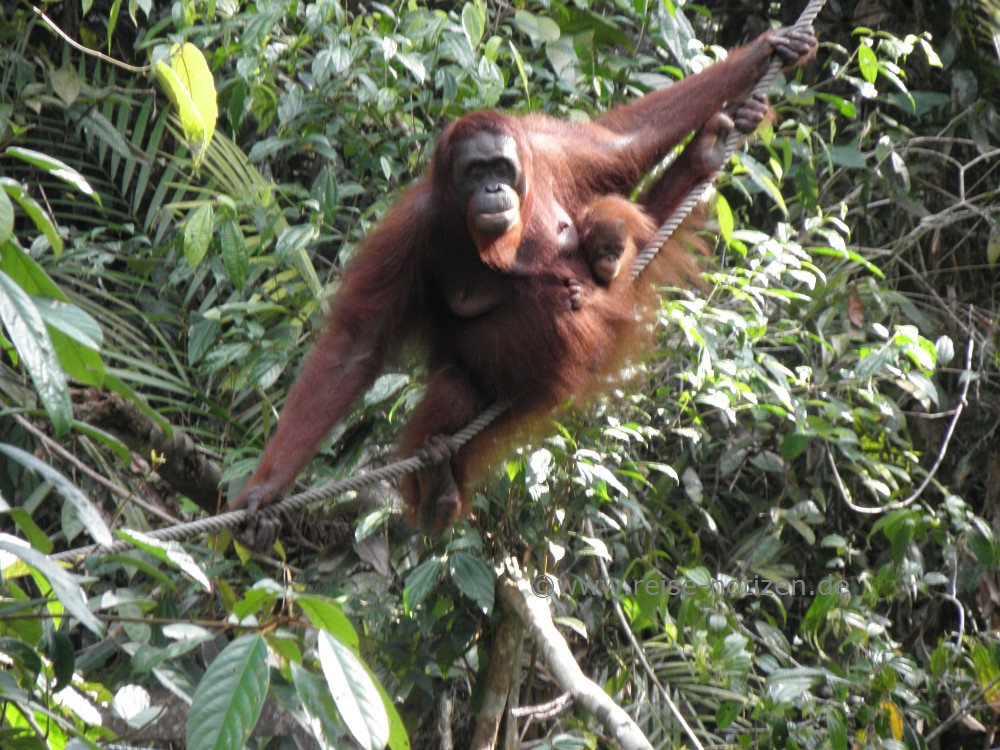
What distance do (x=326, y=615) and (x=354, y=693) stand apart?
0.13m

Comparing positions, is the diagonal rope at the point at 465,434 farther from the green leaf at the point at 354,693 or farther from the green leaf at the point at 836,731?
the green leaf at the point at 836,731

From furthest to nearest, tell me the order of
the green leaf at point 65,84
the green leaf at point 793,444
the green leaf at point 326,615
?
the green leaf at point 65,84, the green leaf at point 793,444, the green leaf at point 326,615

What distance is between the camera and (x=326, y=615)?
153cm

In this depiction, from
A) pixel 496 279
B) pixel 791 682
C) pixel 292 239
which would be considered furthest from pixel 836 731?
pixel 292 239

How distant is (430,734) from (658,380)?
4.59 feet

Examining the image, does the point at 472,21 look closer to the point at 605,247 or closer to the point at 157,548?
the point at 605,247

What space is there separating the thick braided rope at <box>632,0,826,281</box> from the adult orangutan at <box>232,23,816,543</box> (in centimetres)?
8

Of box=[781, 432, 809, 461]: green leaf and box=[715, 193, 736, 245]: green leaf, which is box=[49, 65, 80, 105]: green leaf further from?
box=[781, 432, 809, 461]: green leaf

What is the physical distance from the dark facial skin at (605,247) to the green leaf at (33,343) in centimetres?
192

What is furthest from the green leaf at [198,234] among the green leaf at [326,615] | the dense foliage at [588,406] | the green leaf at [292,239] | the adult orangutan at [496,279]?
the green leaf at [326,615]

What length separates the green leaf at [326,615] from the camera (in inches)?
59.7

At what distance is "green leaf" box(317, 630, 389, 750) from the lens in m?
1.44

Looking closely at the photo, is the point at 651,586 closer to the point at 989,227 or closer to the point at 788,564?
the point at 788,564

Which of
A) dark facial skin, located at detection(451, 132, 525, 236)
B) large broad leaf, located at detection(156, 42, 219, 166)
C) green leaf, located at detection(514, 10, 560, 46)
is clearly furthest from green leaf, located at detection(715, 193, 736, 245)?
large broad leaf, located at detection(156, 42, 219, 166)
